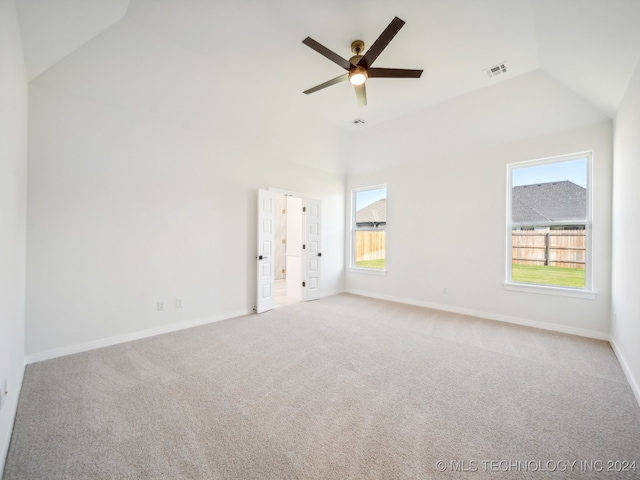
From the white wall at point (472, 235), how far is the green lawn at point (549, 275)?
0.71 ft

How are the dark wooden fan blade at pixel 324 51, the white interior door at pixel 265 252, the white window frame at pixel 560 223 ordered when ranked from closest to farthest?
the dark wooden fan blade at pixel 324 51 → the white window frame at pixel 560 223 → the white interior door at pixel 265 252

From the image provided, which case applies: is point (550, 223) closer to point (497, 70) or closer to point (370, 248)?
point (497, 70)

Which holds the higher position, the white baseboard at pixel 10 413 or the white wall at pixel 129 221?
the white wall at pixel 129 221

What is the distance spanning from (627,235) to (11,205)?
538 cm

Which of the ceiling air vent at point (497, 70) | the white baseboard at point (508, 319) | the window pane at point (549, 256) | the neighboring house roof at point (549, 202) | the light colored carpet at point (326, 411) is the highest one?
the ceiling air vent at point (497, 70)

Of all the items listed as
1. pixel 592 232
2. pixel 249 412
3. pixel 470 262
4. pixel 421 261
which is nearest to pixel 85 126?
pixel 249 412

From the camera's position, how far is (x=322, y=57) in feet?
10.1

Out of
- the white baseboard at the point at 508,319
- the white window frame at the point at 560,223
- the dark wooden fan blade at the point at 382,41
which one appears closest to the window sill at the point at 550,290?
the white window frame at the point at 560,223

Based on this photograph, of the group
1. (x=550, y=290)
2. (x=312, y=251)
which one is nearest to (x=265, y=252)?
(x=312, y=251)

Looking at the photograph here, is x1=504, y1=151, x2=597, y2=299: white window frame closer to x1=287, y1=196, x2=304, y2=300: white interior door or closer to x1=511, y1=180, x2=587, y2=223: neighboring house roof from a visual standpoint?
x1=511, y1=180, x2=587, y2=223: neighboring house roof

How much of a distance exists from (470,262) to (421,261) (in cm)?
86

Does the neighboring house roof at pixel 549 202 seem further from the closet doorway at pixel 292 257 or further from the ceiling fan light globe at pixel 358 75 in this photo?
the closet doorway at pixel 292 257

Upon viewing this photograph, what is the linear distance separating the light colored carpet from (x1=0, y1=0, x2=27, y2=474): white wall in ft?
0.77

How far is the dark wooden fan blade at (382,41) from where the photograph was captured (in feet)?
7.02
